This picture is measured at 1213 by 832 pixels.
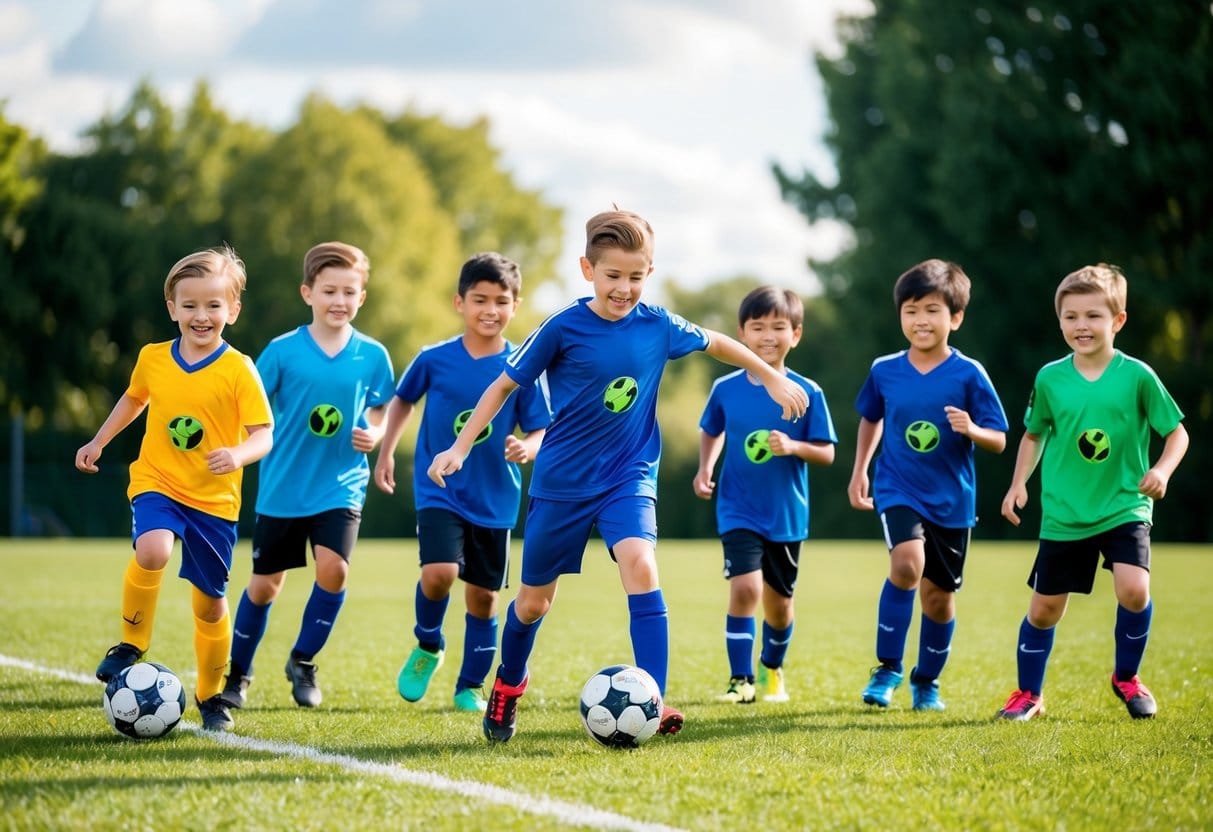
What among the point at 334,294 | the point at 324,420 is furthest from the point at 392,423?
the point at 334,294

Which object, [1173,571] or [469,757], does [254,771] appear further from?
[1173,571]

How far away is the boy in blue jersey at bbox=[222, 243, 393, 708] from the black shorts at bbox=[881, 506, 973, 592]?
107 inches

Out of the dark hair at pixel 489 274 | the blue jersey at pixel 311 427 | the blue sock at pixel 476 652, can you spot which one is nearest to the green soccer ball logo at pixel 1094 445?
the dark hair at pixel 489 274

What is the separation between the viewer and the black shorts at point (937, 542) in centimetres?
735

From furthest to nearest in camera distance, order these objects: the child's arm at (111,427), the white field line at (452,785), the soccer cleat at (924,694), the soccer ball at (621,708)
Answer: the soccer cleat at (924,694)
the child's arm at (111,427)
the soccer ball at (621,708)
the white field line at (452,785)

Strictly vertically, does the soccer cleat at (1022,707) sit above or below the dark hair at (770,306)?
below

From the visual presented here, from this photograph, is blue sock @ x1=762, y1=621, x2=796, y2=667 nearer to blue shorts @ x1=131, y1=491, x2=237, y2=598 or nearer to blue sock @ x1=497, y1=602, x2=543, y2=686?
blue sock @ x1=497, y1=602, x2=543, y2=686

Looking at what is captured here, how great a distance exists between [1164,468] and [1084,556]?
59 cm

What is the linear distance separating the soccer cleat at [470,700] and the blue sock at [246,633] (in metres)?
1.04

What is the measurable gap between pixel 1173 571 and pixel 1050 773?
15391 millimetres

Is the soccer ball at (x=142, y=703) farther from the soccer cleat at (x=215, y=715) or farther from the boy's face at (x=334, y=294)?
the boy's face at (x=334, y=294)

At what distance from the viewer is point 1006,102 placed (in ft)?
104

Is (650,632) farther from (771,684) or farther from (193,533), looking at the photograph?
(771,684)

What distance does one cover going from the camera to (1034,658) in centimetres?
692
